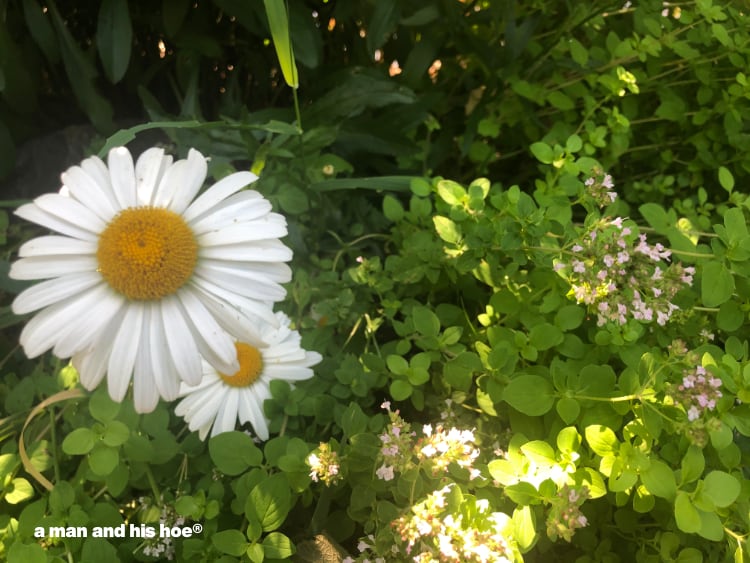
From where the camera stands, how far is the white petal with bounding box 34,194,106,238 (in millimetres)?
542

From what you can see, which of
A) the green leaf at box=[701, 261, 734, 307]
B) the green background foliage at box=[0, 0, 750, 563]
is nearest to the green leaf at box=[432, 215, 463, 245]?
the green background foliage at box=[0, 0, 750, 563]

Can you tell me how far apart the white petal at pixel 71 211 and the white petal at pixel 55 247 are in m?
0.02

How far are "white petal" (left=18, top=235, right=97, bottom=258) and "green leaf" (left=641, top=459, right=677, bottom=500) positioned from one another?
1.77ft

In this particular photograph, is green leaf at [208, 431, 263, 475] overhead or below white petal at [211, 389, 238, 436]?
overhead

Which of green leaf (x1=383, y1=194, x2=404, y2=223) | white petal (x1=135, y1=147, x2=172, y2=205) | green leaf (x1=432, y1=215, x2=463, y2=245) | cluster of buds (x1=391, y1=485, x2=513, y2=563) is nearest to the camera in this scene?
cluster of buds (x1=391, y1=485, x2=513, y2=563)

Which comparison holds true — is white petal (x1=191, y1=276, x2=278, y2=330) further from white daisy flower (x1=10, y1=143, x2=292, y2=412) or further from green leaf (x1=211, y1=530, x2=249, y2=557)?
green leaf (x1=211, y1=530, x2=249, y2=557)

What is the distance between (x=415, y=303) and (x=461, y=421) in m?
0.16

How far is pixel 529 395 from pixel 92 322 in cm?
41

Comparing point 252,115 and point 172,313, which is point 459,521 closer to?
point 172,313

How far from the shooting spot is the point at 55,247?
21.2 inches

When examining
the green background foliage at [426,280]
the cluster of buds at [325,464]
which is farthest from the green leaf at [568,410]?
the cluster of buds at [325,464]

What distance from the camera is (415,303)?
29.8 inches

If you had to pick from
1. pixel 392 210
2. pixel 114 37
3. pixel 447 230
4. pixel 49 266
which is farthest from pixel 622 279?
pixel 114 37

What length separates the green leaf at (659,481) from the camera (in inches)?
19.7
